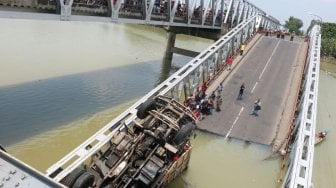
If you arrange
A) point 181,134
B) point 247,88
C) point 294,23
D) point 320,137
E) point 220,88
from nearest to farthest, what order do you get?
point 181,134 → point 220,88 → point 320,137 → point 247,88 → point 294,23

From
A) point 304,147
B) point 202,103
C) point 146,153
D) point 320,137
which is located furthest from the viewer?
point 320,137

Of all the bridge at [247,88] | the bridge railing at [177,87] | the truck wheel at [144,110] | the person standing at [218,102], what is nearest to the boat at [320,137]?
the bridge at [247,88]

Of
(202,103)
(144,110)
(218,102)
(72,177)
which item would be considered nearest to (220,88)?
(218,102)

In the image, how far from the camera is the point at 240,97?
88.7 feet

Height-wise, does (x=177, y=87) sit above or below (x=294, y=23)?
above

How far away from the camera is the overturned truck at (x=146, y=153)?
13719 mm

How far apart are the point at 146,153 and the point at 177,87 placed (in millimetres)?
8286

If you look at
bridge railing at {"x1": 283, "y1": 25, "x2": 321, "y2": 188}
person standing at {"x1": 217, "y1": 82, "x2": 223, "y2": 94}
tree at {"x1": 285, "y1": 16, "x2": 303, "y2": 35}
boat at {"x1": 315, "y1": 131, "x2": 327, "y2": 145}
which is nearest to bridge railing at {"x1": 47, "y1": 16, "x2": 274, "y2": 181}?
person standing at {"x1": 217, "y1": 82, "x2": 223, "y2": 94}

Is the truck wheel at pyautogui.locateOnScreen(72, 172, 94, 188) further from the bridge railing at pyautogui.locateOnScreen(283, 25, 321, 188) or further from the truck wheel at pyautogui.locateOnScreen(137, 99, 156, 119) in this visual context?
the bridge railing at pyautogui.locateOnScreen(283, 25, 321, 188)

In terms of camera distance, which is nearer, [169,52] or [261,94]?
[261,94]

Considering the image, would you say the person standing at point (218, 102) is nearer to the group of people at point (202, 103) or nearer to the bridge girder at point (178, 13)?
the group of people at point (202, 103)

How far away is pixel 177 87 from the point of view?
74.4ft

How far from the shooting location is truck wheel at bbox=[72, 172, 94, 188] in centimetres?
1223

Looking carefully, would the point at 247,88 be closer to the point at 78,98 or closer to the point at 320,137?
the point at 320,137
